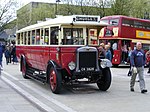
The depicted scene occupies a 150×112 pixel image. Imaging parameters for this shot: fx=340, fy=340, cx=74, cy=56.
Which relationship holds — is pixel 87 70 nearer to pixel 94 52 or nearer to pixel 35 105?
pixel 94 52

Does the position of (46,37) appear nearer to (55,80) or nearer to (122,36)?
(55,80)

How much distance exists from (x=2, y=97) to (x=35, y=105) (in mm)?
1846

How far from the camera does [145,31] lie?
2855 centimetres

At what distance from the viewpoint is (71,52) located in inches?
457

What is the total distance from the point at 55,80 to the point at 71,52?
1.11 m

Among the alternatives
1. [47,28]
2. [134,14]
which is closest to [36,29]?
[47,28]

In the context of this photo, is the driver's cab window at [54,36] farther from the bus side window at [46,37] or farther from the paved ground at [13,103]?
the paved ground at [13,103]

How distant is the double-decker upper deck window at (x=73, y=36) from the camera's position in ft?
40.1

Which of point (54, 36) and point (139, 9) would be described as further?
point (139, 9)

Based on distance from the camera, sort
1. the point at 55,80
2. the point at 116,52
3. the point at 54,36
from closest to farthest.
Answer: the point at 55,80 → the point at 54,36 → the point at 116,52

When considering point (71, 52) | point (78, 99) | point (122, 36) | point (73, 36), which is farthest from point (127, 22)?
point (78, 99)

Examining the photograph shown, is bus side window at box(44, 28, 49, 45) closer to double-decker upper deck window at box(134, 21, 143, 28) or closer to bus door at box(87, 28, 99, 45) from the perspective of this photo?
bus door at box(87, 28, 99, 45)

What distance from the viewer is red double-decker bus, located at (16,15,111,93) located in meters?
11.6

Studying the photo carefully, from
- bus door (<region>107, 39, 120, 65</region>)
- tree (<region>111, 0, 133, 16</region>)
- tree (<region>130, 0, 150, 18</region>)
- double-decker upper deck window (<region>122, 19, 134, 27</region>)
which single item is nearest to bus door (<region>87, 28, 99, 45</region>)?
bus door (<region>107, 39, 120, 65</region>)
